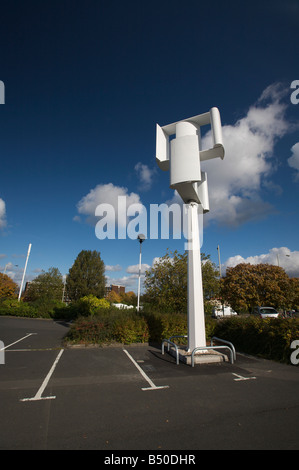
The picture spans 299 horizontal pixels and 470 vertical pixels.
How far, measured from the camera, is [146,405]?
4.32m

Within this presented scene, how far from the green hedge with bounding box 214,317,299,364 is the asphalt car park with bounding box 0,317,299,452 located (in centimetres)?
69

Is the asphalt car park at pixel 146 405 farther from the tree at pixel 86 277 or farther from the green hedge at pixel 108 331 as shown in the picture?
the tree at pixel 86 277

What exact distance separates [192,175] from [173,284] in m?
9.09

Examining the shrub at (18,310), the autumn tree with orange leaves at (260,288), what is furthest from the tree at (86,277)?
the autumn tree with orange leaves at (260,288)

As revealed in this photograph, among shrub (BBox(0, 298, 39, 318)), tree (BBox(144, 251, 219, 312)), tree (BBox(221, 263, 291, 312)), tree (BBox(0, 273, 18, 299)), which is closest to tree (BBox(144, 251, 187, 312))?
tree (BBox(144, 251, 219, 312))

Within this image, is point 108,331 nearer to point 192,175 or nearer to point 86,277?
point 192,175

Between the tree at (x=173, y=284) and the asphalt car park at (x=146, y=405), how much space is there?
291 inches

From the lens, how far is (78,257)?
40125 millimetres

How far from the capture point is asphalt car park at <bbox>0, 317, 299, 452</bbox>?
10.3ft

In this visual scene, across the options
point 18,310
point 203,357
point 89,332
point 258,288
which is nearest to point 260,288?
point 258,288

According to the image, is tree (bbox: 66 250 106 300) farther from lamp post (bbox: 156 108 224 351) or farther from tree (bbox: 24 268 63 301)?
lamp post (bbox: 156 108 224 351)

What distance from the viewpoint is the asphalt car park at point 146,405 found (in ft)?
10.3
